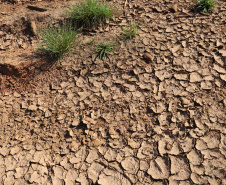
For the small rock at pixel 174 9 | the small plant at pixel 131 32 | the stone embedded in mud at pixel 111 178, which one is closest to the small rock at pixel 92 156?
the stone embedded in mud at pixel 111 178

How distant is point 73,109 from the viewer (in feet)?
5.88

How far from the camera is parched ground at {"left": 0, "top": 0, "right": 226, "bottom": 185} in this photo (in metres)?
1.51

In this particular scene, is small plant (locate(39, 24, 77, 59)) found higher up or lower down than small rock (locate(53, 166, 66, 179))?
higher up

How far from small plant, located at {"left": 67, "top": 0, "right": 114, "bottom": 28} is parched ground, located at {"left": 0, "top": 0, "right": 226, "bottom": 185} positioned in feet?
0.38

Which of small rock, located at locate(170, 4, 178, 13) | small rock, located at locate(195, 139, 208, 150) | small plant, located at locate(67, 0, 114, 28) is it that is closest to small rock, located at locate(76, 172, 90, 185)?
small rock, located at locate(195, 139, 208, 150)

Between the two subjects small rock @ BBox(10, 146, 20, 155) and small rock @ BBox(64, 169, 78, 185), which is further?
small rock @ BBox(10, 146, 20, 155)

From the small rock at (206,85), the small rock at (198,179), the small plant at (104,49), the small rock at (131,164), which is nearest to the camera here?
the small rock at (198,179)

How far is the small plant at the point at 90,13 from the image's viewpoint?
217 cm

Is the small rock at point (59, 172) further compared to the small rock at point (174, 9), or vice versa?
the small rock at point (174, 9)

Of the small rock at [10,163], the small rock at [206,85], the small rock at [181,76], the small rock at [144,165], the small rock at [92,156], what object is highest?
the small rock at [181,76]

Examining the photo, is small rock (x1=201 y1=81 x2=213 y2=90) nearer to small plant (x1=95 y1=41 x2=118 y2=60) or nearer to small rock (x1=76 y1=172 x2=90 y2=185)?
small plant (x1=95 y1=41 x2=118 y2=60)

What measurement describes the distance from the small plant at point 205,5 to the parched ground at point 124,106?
0.09 metres

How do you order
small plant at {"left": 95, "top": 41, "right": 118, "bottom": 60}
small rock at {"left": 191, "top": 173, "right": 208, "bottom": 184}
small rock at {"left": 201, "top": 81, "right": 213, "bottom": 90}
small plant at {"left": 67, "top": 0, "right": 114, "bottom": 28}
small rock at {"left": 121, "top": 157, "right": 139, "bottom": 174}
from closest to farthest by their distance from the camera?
small rock at {"left": 191, "top": 173, "right": 208, "bottom": 184} → small rock at {"left": 121, "top": 157, "right": 139, "bottom": 174} → small rock at {"left": 201, "top": 81, "right": 213, "bottom": 90} → small plant at {"left": 95, "top": 41, "right": 118, "bottom": 60} → small plant at {"left": 67, "top": 0, "right": 114, "bottom": 28}

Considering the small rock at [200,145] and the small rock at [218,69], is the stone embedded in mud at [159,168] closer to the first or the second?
the small rock at [200,145]
